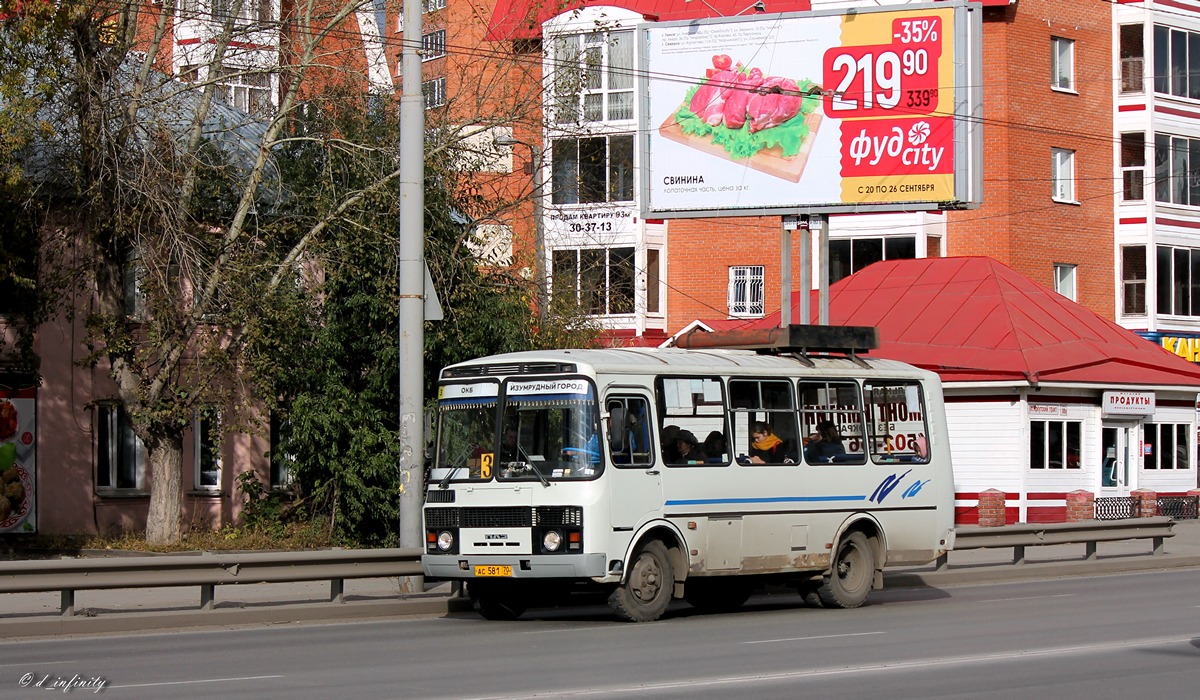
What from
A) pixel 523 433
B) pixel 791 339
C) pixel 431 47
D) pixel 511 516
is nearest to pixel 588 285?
pixel 431 47

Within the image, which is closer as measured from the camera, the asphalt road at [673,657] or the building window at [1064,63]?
the asphalt road at [673,657]

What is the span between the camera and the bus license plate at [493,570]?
1538cm

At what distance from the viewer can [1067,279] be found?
141 ft

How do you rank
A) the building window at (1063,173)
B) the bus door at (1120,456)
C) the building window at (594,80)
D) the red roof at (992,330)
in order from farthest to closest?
the building window at (1063,173) < the bus door at (1120,456) < the red roof at (992,330) < the building window at (594,80)

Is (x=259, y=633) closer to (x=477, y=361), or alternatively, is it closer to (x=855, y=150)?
(x=477, y=361)

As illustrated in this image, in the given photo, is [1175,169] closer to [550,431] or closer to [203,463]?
[203,463]

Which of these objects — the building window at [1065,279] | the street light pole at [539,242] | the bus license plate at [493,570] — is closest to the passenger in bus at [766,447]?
the bus license plate at [493,570]

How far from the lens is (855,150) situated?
2830 cm

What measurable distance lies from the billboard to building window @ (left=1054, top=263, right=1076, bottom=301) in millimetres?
15816

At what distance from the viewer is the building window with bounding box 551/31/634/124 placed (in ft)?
81.7

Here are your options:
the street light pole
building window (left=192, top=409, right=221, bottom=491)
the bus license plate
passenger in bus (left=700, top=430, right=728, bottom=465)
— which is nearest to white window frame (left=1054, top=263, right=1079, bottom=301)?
the street light pole

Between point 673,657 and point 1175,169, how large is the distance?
36.3 m

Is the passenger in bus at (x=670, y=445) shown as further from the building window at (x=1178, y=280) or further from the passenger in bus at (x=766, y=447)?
the building window at (x=1178, y=280)

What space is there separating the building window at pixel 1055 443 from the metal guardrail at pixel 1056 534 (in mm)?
9021
